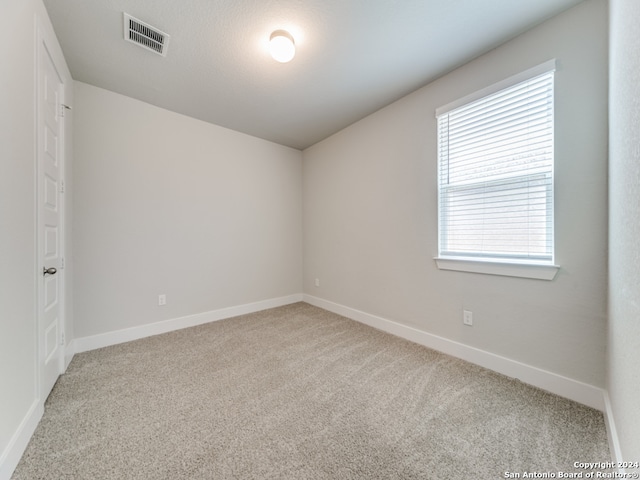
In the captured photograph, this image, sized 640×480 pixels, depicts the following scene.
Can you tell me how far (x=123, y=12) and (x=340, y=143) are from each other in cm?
240

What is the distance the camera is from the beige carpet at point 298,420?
3.84 ft

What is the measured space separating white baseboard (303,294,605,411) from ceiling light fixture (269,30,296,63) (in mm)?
2705

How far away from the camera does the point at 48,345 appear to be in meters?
1.69

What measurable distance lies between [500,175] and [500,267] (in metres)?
0.73

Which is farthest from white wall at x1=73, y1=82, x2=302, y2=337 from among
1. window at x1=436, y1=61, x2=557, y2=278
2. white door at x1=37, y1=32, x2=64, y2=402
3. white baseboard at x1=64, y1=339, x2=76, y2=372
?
window at x1=436, y1=61, x2=557, y2=278

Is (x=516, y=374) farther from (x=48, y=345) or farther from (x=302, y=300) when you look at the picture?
(x=48, y=345)

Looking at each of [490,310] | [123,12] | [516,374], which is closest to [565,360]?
[516,374]

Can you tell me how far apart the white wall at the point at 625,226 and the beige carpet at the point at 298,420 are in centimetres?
40

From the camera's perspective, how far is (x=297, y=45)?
1.89 m

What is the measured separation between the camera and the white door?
152cm

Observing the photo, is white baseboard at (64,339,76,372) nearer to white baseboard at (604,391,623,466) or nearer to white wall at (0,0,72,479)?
white wall at (0,0,72,479)

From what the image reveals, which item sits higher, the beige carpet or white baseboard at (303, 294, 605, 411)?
white baseboard at (303, 294, 605, 411)

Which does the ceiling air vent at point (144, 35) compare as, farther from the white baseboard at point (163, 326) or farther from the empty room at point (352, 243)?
the white baseboard at point (163, 326)

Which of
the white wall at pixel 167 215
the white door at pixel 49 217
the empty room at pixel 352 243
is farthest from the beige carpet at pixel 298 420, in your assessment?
the white wall at pixel 167 215
